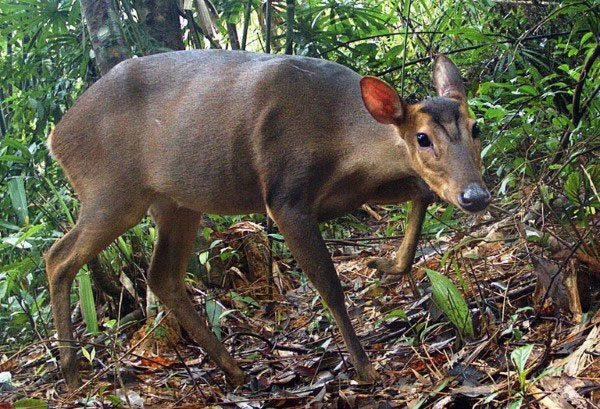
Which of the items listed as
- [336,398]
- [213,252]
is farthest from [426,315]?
[213,252]

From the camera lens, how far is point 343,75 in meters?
4.34

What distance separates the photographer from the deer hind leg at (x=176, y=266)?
452 cm

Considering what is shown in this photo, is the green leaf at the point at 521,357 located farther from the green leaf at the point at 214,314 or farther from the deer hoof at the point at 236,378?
the green leaf at the point at 214,314

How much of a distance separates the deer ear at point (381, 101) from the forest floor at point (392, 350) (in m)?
0.69

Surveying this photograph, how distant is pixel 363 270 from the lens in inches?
230

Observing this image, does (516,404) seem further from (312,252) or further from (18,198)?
(18,198)

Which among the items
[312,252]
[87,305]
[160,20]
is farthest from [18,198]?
[312,252]

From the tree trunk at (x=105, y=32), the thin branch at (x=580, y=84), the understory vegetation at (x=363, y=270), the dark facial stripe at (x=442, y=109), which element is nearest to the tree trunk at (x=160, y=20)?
the understory vegetation at (x=363, y=270)

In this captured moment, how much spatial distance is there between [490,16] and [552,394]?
3.80 metres

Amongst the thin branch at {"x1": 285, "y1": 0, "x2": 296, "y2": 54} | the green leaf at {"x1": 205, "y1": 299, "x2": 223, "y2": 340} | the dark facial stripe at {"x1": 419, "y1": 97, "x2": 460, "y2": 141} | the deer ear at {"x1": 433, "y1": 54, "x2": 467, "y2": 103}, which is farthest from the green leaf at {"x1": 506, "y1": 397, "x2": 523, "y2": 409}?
the thin branch at {"x1": 285, "y1": 0, "x2": 296, "y2": 54}

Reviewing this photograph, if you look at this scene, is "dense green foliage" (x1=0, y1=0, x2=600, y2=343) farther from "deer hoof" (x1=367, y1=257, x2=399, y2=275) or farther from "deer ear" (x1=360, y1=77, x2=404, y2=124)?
"deer ear" (x1=360, y1=77, x2=404, y2=124)

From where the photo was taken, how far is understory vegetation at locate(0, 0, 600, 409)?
11.6 ft

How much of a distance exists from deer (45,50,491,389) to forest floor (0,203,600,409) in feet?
0.70

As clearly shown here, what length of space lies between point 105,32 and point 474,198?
10.1 feet
